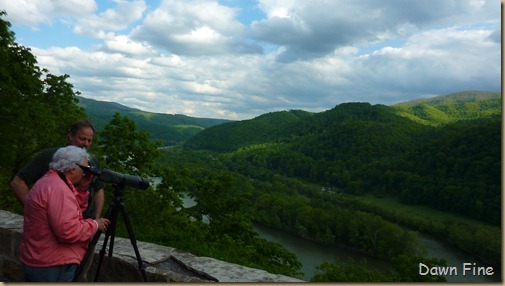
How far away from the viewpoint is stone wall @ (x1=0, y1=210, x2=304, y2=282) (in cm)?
306

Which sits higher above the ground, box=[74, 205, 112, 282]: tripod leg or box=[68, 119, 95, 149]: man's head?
box=[68, 119, 95, 149]: man's head

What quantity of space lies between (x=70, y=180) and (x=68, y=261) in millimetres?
490

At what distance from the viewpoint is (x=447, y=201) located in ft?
222

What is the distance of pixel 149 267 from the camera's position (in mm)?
3141

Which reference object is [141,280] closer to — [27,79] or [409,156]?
[27,79]

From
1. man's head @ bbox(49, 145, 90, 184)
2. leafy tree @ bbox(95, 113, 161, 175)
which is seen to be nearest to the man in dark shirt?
man's head @ bbox(49, 145, 90, 184)

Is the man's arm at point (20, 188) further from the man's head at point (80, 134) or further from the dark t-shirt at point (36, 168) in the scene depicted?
the man's head at point (80, 134)

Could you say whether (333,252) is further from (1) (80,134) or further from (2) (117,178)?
(2) (117,178)

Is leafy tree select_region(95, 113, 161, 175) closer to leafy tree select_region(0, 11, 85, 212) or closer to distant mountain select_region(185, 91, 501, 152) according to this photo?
leafy tree select_region(0, 11, 85, 212)

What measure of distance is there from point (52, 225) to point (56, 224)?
0.03m

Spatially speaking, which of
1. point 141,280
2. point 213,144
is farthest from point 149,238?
point 213,144

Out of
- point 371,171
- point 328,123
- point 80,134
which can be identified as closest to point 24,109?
point 80,134

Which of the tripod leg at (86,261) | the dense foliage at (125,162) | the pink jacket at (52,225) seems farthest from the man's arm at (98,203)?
the dense foliage at (125,162)

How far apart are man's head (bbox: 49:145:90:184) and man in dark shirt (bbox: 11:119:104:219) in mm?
319
